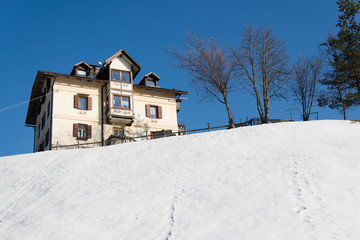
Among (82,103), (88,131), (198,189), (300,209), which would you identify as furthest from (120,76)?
(300,209)

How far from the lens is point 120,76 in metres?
41.0

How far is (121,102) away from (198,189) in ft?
76.2

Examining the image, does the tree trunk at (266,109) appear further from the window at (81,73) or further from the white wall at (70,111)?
the window at (81,73)

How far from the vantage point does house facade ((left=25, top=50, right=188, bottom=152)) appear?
122 feet

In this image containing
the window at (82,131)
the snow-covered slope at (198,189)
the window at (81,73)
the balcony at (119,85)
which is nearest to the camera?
the snow-covered slope at (198,189)

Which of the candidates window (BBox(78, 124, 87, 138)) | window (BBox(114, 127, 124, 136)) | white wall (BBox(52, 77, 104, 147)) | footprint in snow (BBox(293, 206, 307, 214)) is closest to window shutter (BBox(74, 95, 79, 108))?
white wall (BBox(52, 77, 104, 147))

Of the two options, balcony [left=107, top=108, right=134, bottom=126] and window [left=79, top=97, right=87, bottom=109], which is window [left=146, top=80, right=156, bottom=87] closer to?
balcony [left=107, top=108, right=134, bottom=126]

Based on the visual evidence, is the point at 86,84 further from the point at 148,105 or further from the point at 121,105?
the point at 148,105

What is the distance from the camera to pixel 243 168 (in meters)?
20.0

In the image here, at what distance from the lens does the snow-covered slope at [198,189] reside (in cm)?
1416

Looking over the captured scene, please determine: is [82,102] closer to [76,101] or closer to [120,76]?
[76,101]

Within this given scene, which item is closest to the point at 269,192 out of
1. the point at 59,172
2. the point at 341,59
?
the point at 59,172

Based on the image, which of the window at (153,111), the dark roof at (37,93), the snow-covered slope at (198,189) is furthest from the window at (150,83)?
the snow-covered slope at (198,189)

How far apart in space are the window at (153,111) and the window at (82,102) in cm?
586
